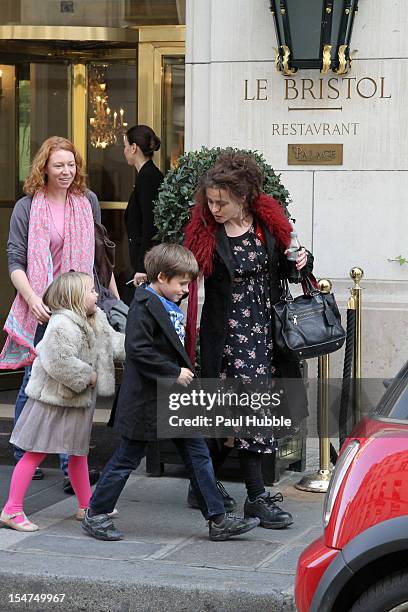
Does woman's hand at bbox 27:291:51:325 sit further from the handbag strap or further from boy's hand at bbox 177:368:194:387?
the handbag strap

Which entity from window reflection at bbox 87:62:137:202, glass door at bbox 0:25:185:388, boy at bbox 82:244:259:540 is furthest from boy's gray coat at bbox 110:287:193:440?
window reflection at bbox 87:62:137:202

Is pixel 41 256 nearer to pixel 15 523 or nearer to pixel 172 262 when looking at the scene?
pixel 172 262

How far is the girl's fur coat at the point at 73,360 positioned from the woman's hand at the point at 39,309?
37 centimetres

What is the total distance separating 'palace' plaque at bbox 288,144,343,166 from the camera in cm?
813

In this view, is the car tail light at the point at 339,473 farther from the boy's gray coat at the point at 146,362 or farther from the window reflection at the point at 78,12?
the window reflection at the point at 78,12

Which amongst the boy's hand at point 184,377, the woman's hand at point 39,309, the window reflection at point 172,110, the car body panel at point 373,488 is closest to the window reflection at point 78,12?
the window reflection at point 172,110

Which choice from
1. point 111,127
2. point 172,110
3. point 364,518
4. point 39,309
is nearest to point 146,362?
point 39,309

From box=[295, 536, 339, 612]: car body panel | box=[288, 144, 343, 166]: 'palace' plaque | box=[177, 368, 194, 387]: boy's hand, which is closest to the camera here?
box=[295, 536, 339, 612]: car body panel

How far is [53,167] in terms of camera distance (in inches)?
260

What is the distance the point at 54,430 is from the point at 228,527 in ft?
3.29

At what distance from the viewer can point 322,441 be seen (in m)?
6.71

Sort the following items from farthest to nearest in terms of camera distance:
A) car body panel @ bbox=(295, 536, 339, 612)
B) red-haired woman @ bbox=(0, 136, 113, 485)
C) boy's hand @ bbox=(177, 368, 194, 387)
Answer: red-haired woman @ bbox=(0, 136, 113, 485) → boy's hand @ bbox=(177, 368, 194, 387) → car body panel @ bbox=(295, 536, 339, 612)

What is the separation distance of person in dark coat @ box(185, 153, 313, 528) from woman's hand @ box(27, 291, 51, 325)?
32.9 inches

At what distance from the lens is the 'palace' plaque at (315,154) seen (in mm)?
8133
